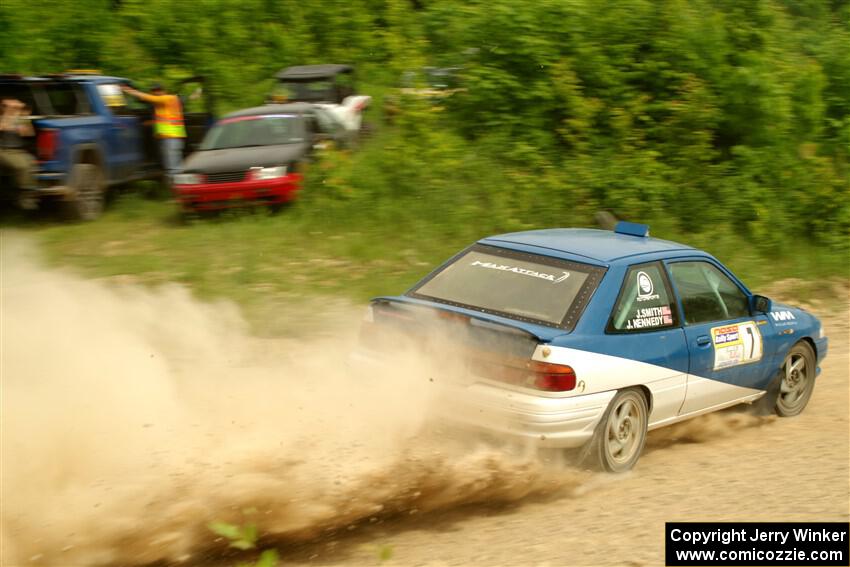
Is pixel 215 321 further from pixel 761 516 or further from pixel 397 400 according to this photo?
pixel 761 516

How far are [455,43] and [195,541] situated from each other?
1209 centimetres

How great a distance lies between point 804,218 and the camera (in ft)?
48.5

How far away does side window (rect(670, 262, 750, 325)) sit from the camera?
282 inches

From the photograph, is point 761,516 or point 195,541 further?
point 761,516

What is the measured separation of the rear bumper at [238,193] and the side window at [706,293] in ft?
24.6

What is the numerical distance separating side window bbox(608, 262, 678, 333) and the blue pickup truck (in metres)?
8.87

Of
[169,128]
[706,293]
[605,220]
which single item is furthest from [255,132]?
[706,293]

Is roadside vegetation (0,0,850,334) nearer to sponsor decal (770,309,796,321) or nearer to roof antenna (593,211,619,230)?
roof antenna (593,211,619,230)

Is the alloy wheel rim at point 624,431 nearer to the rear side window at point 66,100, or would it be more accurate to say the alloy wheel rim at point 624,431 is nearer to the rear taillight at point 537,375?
the rear taillight at point 537,375

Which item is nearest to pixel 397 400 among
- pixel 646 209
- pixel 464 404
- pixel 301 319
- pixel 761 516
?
pixel 464 404

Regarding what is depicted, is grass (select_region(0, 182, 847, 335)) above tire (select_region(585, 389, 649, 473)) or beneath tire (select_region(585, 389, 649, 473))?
beneath

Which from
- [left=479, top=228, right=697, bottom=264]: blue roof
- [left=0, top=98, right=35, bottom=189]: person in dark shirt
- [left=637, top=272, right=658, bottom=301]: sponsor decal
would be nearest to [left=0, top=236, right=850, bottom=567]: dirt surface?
[left=637, top=272, right=658, bottom=301]: sponsor decal

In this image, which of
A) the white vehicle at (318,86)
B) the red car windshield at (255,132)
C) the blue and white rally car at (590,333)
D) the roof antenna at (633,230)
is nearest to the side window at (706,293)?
the blue and white rally car at (590,333)

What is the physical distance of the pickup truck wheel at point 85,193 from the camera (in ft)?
44.6
